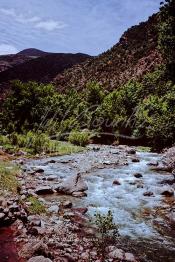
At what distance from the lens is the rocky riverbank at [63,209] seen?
9219 millimetres

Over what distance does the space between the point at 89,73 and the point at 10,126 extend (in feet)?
196

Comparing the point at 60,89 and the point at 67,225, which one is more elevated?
the point at 60,89

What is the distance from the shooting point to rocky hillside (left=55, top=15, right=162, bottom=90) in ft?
285

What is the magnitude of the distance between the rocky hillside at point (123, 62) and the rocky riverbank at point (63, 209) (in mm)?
64835

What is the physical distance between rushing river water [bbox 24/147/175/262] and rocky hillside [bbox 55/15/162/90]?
61.4 m

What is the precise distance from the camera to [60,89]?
10438 cm

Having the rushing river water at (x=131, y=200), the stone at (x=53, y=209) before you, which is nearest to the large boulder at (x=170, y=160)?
the rushing river water at (x=131, y=200)

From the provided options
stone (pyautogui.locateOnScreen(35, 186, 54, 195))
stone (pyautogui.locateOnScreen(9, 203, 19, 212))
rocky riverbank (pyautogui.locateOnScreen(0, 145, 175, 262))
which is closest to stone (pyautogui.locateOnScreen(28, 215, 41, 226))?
rocky riverbank (pyautogui.locateOnScreen(0, 145, 175, 262))

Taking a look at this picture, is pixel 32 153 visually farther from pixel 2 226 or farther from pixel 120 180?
pixel 2 226

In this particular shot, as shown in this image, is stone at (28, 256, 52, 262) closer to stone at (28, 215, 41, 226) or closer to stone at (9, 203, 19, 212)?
stone at (28, 215, 41, 226)

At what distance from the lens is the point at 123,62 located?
94.6 metres

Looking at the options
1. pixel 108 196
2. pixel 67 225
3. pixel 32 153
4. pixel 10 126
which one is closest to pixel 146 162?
pixel 32 153

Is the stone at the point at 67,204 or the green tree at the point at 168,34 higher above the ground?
the green tree at the point at 168,34

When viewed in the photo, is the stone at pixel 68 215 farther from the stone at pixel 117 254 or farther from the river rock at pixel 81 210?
the stone at pixel 117 254
